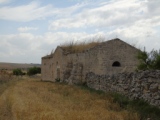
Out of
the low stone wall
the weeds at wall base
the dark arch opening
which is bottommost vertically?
the weeds at wall base

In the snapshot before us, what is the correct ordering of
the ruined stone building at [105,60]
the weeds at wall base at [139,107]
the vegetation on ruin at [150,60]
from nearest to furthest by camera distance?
the weeds at wall base at [139,107], the vegetation on ruin at [150,60], the ruined stone building at [105,60]

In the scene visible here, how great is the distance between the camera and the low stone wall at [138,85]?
35.0 ft

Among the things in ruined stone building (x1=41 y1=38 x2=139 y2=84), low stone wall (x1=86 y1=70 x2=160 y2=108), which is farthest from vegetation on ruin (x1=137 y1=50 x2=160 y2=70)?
ruined stone building (x1=41 y1=38 x2=139 y2=84)

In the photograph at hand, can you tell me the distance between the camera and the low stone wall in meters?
10.7

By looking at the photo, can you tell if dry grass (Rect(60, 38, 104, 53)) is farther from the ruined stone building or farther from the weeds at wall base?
the weeds at wall base

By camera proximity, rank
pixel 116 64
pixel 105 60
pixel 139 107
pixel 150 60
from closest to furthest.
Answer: pixel 139 107 < pixel 150 60 < pixel 105 60 < pixel 116 64

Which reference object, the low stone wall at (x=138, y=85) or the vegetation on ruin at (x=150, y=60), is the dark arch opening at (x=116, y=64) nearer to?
the low stone wall at (x=138, y=85)

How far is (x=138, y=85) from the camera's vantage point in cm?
1188

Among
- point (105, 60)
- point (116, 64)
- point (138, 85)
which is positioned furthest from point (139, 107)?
point (116, 64)

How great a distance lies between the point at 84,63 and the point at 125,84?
9.57 m

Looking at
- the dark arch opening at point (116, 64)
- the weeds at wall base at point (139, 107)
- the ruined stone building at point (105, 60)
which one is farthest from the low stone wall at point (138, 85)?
the dark arch opening at point (116, 64)

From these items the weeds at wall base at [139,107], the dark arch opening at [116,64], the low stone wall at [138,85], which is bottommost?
the weeds at wall base at [139,107]

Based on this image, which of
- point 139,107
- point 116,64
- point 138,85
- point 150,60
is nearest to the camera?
point 139,107

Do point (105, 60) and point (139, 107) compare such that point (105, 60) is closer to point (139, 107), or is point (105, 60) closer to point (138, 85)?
point (138, 85)
